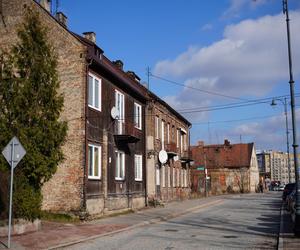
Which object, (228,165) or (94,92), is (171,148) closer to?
(94,92)

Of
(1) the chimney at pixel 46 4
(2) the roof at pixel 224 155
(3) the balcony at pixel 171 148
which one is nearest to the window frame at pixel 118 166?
(1) the chimney at pixel 46 4

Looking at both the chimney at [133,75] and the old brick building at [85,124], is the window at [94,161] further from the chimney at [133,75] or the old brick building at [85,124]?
the chimney at [133,75]

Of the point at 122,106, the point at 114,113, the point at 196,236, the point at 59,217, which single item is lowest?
the point at 196,236

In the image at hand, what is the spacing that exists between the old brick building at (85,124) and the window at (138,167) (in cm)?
198

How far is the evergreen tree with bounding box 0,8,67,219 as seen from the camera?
52.0ft

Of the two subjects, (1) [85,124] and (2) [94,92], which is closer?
(1) [85,124]

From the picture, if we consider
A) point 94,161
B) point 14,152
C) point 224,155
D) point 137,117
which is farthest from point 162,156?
point 224,155

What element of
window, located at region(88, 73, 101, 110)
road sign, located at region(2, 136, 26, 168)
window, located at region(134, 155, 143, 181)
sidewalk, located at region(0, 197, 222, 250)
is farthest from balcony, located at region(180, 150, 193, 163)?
road sign, located at region(2, 136, 26, 168)

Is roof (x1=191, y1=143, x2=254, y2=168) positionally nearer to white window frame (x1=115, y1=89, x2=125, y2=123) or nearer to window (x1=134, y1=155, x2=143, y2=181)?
window (x1=134, y1=155, x2=143, y2=181)

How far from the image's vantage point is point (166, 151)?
35906 millimetres

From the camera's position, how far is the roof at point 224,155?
74312 millimetres

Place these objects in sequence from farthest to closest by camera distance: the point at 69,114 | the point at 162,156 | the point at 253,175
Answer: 1. the point at 253,175
2. the point at 162,156
3. the point at 69,114

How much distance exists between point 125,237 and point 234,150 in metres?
62.8

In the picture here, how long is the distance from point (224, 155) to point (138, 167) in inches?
1875
